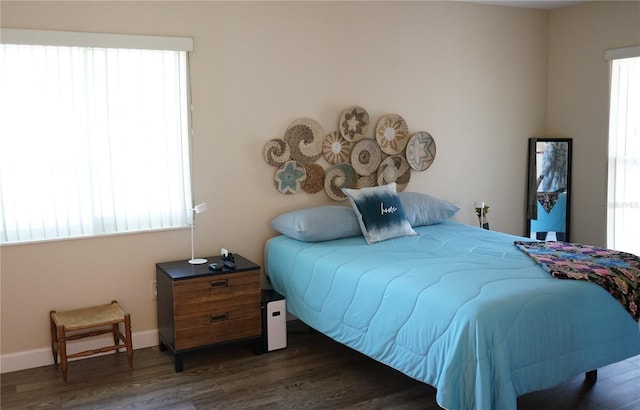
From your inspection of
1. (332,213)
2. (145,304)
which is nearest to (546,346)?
(332,213)

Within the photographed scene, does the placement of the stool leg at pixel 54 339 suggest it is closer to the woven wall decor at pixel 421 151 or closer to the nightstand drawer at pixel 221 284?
the nightstand drawer at pixel 221 284

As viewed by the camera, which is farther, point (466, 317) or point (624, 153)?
point (624, 153)

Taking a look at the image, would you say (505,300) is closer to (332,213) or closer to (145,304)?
(332,213)

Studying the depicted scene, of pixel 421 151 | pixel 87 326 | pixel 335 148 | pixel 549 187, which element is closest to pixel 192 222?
pixel 87 326

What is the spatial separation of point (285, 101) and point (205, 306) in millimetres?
1550

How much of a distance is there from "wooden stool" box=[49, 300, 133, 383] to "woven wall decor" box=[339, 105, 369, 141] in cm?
200

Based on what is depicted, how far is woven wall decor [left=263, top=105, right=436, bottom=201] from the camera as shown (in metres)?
4.35

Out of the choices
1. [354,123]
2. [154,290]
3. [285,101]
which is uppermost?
[285,101]

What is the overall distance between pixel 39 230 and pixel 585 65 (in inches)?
173

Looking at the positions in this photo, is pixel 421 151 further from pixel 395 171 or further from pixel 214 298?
pixel 214 298

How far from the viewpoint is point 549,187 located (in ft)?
17.8

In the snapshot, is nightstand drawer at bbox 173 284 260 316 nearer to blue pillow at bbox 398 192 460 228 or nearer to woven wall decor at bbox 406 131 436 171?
blue pillow at bbox 398 192 460 228

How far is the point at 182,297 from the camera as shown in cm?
357

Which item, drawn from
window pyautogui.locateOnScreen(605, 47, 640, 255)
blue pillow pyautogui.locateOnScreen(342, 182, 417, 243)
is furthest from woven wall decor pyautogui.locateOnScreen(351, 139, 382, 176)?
window pyautogui.locateOnScreen(605, 47, 640, 255)
